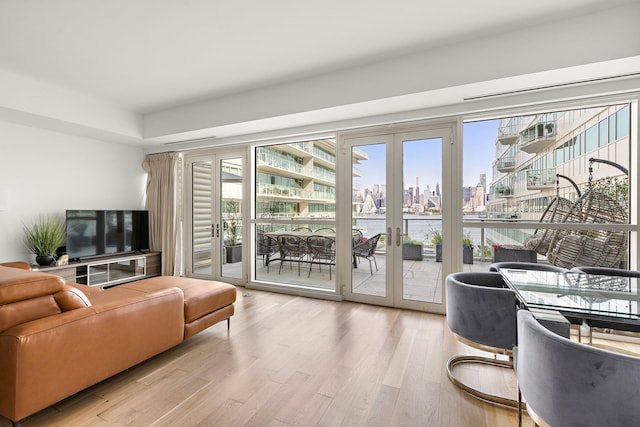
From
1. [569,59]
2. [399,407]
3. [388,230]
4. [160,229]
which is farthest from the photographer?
[160,229]

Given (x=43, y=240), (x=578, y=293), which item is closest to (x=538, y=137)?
(x=578, y=293)

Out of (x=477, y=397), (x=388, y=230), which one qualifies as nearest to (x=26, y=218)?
(x=388, y=230)

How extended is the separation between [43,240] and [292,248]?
10.8 feet

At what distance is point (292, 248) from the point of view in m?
4.76

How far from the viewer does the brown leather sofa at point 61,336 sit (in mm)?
1581

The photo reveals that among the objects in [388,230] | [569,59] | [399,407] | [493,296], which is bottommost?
[399,407]

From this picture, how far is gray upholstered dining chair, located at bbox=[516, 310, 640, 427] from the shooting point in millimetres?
1086

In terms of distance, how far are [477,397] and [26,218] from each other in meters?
5.52

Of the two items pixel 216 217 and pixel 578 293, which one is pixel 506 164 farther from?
pixel 216 217

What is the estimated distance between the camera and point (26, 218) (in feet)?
13.4

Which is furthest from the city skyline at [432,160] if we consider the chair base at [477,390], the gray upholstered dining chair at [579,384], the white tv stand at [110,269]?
the white tv stand at [110,269]

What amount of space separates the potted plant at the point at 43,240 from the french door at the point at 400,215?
3.97 metres

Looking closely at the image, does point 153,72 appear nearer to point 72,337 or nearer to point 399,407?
point 72,337

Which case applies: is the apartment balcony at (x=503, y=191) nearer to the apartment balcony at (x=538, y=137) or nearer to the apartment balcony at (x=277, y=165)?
the apartment balcony at (x=538, y=137)
